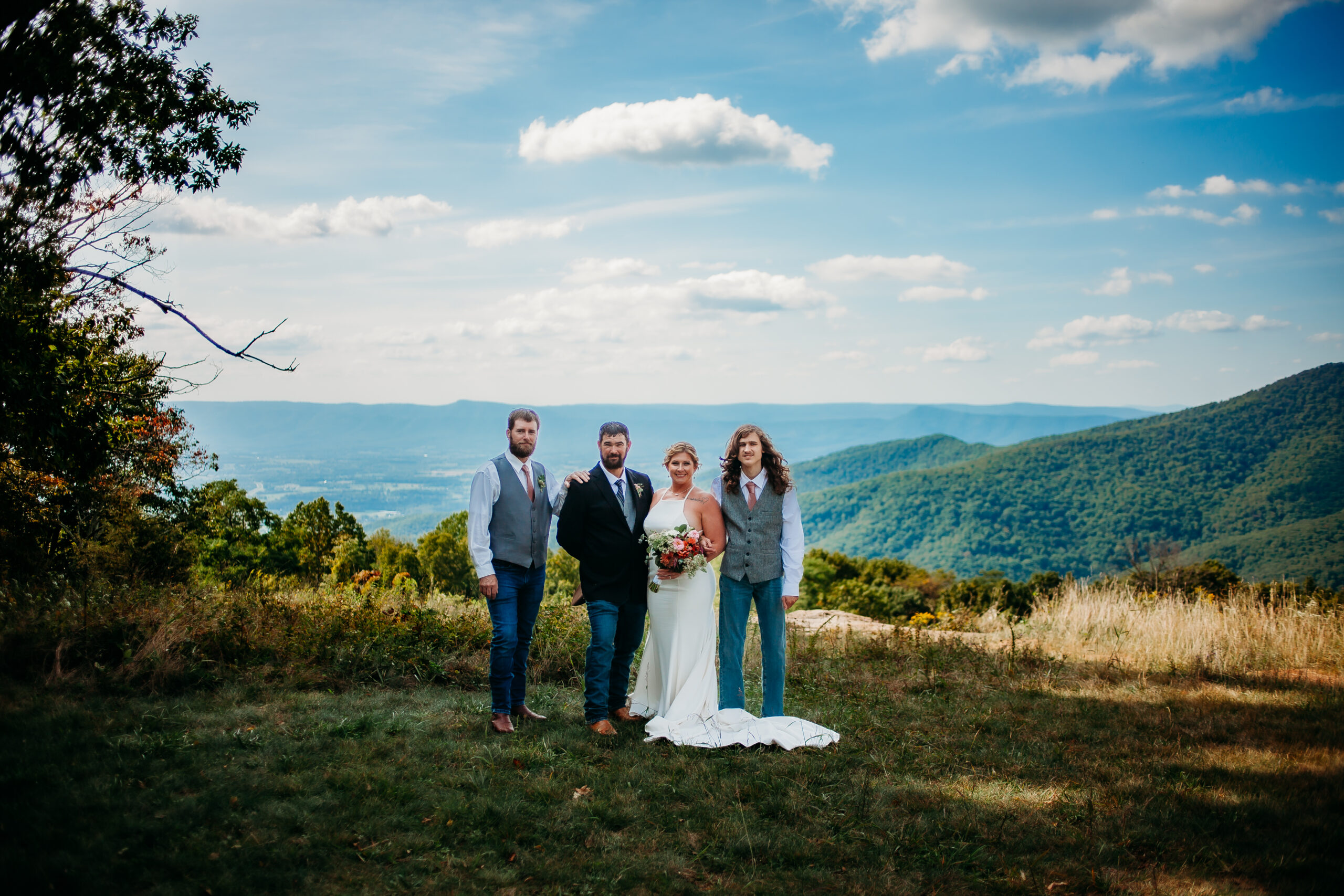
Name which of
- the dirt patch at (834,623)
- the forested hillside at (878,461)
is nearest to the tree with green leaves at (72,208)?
the dirt patch at (834,623)

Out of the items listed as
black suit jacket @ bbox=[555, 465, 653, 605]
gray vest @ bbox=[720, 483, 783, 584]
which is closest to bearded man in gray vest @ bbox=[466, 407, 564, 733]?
black suit jacket @ bbox=[555, 465, 653, 605]

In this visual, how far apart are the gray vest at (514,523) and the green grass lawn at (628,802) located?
1.33 meters

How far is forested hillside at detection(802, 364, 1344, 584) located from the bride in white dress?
6068 centimetres

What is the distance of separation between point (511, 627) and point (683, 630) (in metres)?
1.35

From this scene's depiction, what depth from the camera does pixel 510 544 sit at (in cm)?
566

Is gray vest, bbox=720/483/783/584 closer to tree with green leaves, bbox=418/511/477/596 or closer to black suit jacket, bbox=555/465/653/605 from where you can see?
black suit jacket, bbox=555/465/653/605

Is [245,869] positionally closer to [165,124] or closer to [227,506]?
[165,124]

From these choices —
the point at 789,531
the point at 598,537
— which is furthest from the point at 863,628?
the point at 598,537

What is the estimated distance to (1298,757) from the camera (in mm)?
5312

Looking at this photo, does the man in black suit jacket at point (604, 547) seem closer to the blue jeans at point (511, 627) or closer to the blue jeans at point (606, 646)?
the blue jeans at point (606, 646)

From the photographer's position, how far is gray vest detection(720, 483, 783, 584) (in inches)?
232

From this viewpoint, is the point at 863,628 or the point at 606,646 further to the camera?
the point at 863,628

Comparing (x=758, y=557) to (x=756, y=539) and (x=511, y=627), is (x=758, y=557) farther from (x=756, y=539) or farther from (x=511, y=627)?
(x=511, y=627)

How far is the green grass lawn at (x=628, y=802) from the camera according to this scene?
3.60 metres
